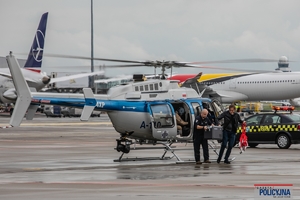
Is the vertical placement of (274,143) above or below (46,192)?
below

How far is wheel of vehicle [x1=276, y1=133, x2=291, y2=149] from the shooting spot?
28.9 metres

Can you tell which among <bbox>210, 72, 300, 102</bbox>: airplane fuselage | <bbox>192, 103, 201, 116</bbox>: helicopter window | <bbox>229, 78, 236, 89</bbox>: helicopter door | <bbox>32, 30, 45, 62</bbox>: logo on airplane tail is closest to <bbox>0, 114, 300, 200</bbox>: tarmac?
<bbox>192, 103, 201, 116</bbox>: helicopter window

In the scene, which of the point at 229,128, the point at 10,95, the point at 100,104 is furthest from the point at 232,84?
the point at 229,128

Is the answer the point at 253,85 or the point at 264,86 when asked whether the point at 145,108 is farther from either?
the point at 253,85

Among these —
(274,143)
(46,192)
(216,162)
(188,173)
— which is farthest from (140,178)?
(274,143)

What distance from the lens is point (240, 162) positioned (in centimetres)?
2173

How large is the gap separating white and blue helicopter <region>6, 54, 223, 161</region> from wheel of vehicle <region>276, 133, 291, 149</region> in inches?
228

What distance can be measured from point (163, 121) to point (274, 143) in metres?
7.62

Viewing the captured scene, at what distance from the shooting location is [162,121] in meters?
23.1

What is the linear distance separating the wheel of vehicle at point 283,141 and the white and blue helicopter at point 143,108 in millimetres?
5802

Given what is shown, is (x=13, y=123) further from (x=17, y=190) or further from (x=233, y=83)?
(x=233, y=83)

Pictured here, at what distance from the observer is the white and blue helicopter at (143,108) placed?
2312cm

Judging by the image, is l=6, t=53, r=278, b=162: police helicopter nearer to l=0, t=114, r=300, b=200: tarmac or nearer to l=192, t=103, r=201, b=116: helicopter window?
l=192, t=103, r=201, b=116: helicopter window

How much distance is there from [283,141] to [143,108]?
777 cm
